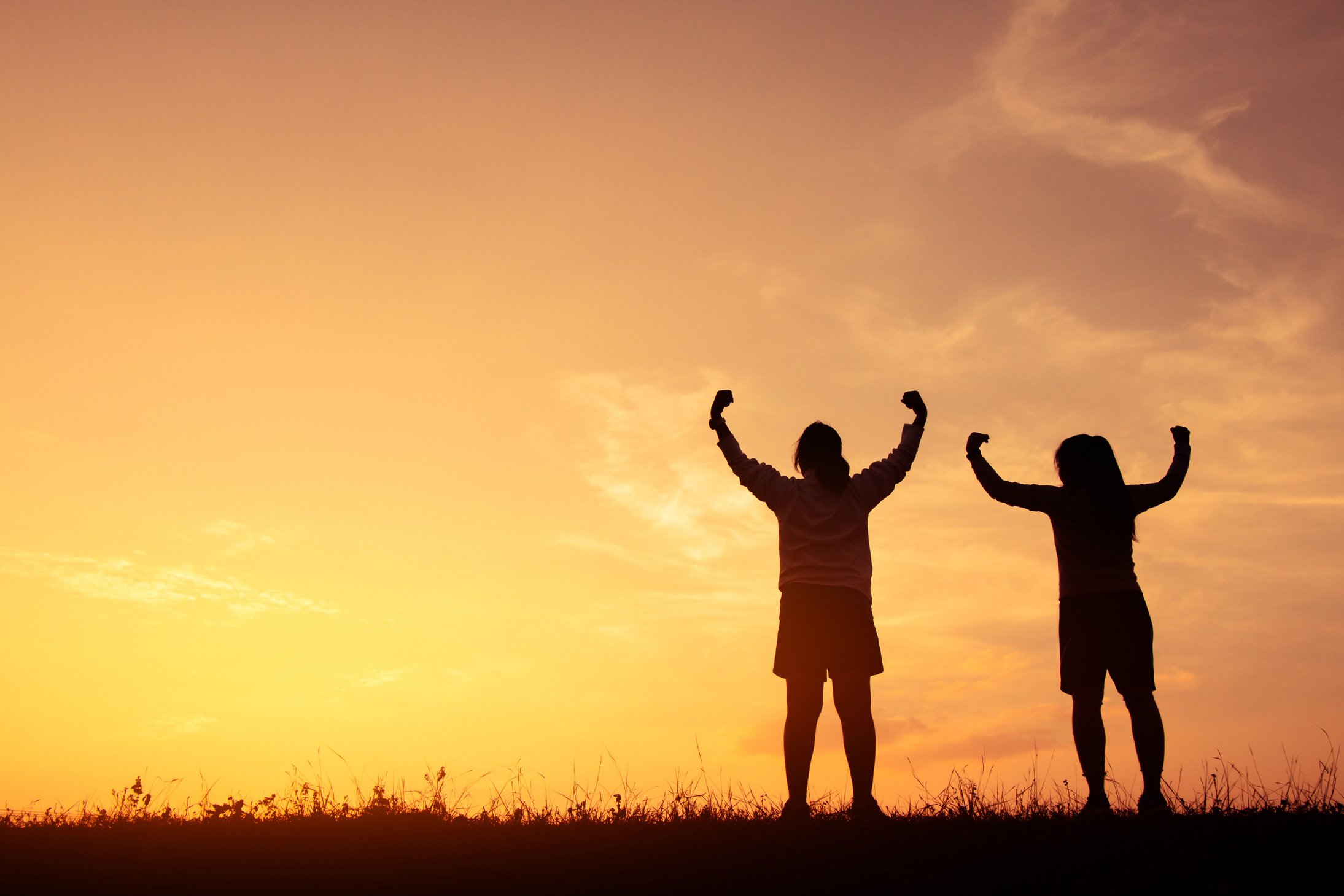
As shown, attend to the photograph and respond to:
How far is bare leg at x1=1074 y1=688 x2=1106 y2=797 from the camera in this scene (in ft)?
25.7

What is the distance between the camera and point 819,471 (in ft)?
27.5

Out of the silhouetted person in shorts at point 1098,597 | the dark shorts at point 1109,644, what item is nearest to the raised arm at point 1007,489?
the silhouetted person in shorts at point 1098,597

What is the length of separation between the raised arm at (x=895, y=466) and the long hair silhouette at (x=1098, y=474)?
1.11 m

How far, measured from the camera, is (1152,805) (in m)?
7.64

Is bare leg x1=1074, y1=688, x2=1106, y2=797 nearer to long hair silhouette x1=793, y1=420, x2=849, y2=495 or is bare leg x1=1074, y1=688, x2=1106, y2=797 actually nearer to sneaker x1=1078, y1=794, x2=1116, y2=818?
sneaker x1=1078, y1=794, x2=1116, y2=818

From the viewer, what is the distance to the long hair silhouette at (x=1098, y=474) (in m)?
8.22

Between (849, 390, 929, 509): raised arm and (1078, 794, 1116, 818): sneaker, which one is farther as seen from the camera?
(849, 390, 929, 509): raised arm

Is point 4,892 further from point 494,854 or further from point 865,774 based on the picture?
point 865,774

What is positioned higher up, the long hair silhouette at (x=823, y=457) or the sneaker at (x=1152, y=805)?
the long hair silhouette at (x=823, y=457)

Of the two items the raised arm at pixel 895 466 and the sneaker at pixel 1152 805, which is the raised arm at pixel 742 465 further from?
the sneaker at pixel 1152 805

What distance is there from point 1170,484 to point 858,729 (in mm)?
3196

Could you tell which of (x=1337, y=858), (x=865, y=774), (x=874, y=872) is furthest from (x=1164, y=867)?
(x=865, y=774)

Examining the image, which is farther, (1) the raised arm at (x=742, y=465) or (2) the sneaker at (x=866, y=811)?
(1) the raised arm at (x=742, y=465)

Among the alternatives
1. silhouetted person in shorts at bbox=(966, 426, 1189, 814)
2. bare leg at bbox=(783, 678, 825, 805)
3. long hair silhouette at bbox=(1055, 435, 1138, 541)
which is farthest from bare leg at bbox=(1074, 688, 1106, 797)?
bare leg at bbox=(783, 678, 825, 805)
